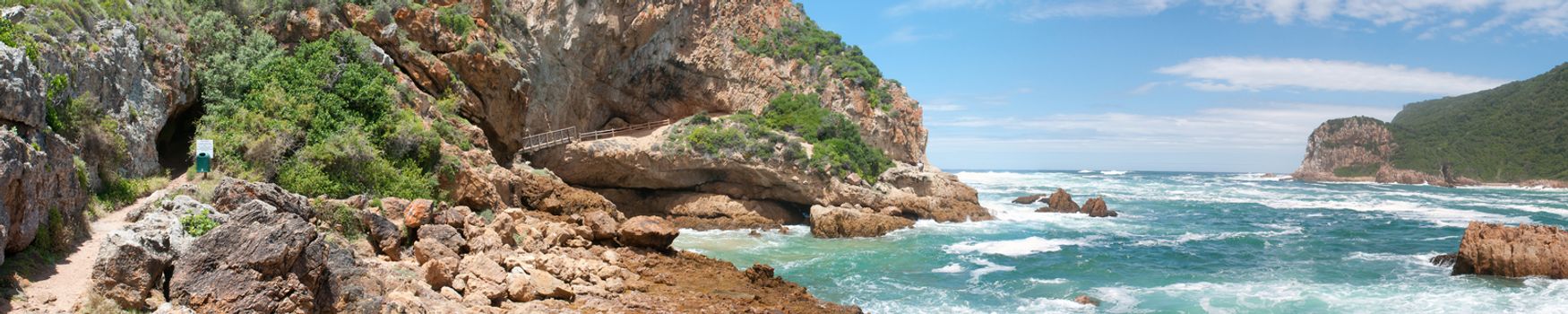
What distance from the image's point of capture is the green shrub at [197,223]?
8.66 m

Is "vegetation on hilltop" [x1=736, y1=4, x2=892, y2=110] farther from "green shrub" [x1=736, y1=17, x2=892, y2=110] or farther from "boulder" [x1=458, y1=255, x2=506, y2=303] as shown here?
"boulder" [x1=458, y1=255, x2=506, y2=303]

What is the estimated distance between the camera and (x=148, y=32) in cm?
1520

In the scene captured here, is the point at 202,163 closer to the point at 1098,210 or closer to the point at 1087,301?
the point at 1087,301

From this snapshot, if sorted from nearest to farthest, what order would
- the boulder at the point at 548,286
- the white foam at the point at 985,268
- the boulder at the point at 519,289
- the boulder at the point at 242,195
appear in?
1. the boulder at the point at 242,195
2. the boulder at the point at 519,289
3. the boulder at the point at 548,286
4. the white foam at the point at 985,268

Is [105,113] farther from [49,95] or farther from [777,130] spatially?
[777,130]

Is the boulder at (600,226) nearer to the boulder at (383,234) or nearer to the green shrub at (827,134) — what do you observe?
the boulder at (383,234)

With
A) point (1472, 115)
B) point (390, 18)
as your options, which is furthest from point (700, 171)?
point (1472, 115)

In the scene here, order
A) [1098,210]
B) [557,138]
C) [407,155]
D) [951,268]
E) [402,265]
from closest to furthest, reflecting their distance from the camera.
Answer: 1. [402,265]
2. [407,155]
3. [951,268]
4. [557,138]
5. [1098,210]

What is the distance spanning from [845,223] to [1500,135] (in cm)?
9614

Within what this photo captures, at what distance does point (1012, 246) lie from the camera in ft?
81.6

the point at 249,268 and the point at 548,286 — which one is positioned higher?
the point at 249,268

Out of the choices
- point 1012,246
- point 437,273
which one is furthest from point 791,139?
point 437,273

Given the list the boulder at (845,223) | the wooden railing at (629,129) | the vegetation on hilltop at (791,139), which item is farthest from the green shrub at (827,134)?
the wooden railing at (629,129)

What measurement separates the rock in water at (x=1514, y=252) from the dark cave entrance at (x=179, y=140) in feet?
87.7
